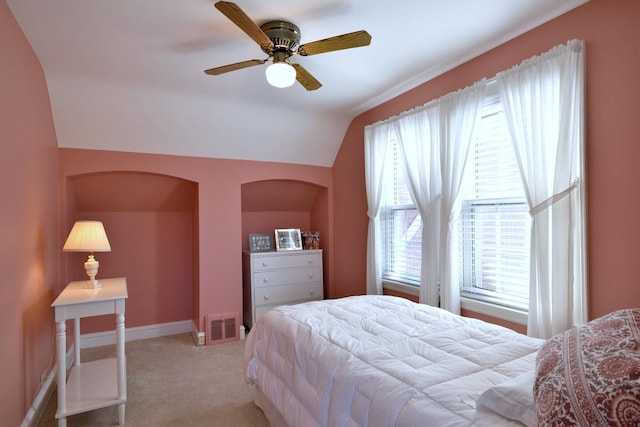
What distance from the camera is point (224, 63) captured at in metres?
2.68

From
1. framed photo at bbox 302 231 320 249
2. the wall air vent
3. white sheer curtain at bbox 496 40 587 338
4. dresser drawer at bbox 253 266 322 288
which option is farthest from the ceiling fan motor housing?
the wall air vent

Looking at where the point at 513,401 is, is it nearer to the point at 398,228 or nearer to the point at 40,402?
the point at 398,228

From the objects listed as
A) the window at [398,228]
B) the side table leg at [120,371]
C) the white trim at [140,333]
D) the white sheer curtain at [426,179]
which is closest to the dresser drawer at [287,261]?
the window at [398,228]

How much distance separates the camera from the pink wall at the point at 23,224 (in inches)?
73.4

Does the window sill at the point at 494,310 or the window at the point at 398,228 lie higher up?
the window at the point at 398,228

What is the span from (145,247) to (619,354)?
4.11m

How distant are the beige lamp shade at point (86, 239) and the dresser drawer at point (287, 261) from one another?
167cm

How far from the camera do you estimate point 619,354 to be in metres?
0.90

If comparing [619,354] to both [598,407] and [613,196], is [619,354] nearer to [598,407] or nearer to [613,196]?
[598,407]

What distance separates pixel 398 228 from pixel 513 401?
99.8 inches

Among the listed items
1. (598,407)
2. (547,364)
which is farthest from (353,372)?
(598,407)

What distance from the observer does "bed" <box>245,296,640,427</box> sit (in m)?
1.08

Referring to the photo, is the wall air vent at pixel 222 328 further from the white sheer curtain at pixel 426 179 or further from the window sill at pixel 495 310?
the window sill at pixel 495 310

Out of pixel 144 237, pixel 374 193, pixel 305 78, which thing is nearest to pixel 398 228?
pixel 374 193
